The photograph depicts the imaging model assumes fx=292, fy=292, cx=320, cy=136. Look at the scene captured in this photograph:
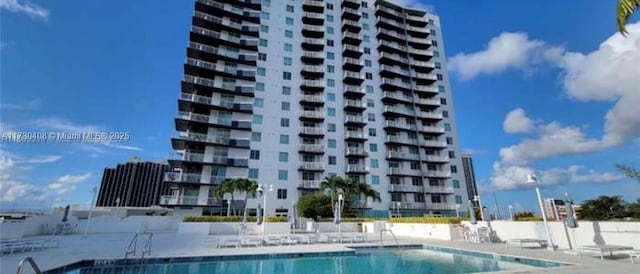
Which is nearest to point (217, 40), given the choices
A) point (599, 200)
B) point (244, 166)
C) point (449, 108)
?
point (244, 166)

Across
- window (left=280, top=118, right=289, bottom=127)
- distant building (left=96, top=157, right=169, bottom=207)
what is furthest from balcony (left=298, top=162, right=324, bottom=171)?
distant building (left=96, top=157, right=169, bottom=207)

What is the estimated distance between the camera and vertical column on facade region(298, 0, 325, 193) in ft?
130

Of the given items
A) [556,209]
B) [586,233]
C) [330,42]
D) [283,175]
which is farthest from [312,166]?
[586,233]

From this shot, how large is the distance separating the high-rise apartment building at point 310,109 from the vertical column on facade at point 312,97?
158 millimetres

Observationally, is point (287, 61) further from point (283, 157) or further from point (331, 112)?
point (283, 157)

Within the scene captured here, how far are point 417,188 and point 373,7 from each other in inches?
1327

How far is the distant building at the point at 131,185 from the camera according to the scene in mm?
80688

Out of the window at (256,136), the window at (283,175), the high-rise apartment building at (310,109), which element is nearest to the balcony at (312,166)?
the high-rise apartment building at (310,109)

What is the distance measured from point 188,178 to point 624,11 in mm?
36694

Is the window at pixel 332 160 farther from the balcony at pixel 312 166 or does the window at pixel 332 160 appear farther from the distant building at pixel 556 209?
the distant building at pixel 556 209

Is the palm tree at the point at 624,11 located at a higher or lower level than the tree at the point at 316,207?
higher

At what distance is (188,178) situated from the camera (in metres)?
34.5

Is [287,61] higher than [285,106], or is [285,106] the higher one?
[287,61]

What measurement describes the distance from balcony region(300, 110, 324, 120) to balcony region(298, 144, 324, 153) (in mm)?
4163
